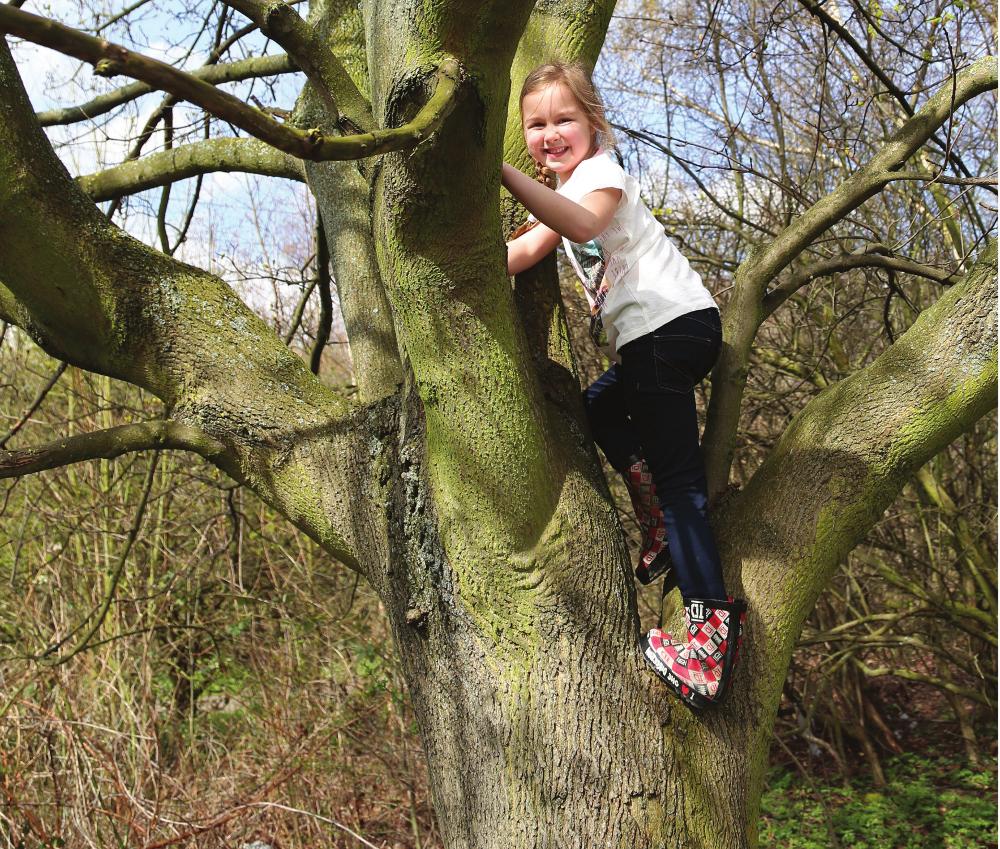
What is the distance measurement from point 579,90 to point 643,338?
0.62m

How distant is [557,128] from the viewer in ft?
7.01

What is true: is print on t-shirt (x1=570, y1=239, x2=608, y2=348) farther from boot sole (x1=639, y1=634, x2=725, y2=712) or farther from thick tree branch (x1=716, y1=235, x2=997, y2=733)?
boot sole (x1=639, y1=634, x2=725, y2=712)

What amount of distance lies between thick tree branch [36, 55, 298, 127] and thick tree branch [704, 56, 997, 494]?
220 centimetres

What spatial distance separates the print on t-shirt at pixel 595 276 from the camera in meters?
2.16

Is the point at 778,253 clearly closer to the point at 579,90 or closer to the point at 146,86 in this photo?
the point at 579,90

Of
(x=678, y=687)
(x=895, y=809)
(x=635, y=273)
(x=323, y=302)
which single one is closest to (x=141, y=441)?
(x=635, y=273)

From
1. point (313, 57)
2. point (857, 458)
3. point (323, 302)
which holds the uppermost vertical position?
point (323, 302)

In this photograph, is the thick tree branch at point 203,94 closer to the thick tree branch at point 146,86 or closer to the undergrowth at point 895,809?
the thick tree branch at point 146,86

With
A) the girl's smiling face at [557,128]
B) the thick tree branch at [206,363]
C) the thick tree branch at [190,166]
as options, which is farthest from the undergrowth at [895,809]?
the thick tree branch at [190,166]

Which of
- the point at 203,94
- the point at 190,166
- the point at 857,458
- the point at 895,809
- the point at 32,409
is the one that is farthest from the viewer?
the point at 895,809

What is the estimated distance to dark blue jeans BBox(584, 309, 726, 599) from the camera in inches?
77.6

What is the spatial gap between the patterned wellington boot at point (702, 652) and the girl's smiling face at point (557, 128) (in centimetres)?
107

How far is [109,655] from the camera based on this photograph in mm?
4688

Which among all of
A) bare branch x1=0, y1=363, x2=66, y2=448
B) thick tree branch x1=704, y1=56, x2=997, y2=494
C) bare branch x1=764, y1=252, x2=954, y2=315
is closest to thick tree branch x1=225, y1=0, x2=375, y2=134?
thick tree branch x1=704, y1=56, x2=997, y2=494
